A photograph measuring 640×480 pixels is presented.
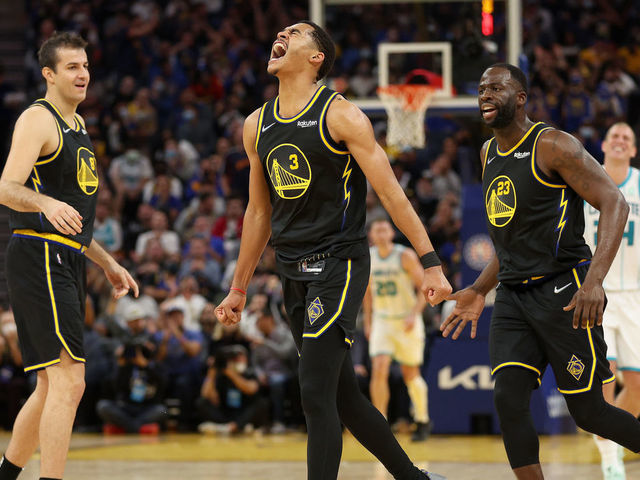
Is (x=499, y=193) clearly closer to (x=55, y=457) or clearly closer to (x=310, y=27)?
(x=310, y=27)

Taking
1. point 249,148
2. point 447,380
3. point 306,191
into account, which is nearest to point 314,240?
point 306,191

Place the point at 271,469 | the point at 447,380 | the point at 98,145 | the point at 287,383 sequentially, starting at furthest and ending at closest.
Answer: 1. the point at 98,145
2. the point at 287,383
3. the point at 447,380
4. the point at 271,469

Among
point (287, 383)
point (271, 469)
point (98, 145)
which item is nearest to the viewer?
point (271, 469)

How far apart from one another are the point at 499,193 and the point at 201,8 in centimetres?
1539

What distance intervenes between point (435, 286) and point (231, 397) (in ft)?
24.9

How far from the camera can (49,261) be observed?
216 inches

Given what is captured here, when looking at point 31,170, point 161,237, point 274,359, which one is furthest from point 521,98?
point 161,237

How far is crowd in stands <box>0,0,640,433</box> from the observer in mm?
12328

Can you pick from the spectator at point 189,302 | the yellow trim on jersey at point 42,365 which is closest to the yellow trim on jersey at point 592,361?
the yellow trim on jersey at point 42,365

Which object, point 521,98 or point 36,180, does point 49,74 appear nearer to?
point 36,180

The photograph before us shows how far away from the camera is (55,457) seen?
5262 millimetres

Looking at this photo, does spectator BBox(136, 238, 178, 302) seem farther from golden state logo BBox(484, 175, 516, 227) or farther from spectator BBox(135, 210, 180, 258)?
golden state logo BBox(484, 175, 516, 227)

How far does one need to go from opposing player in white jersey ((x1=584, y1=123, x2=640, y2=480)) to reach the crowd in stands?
4.82m

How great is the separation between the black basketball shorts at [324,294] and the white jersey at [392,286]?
6110mm
